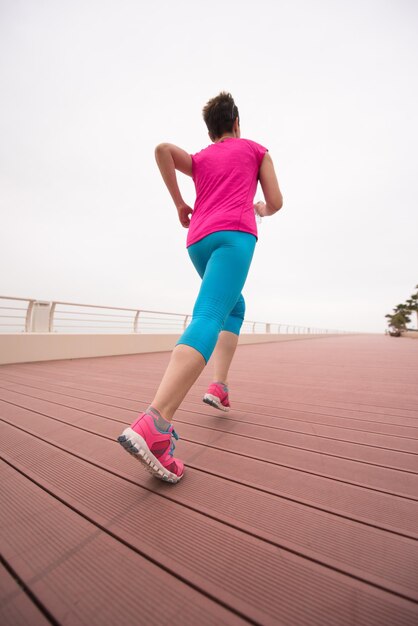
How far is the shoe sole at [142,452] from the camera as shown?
28.0 inches

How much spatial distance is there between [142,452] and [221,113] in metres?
1.45

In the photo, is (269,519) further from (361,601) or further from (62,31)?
(62,31)

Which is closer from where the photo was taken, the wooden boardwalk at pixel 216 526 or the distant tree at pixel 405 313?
the wooden boardwalk at pixel 216 526

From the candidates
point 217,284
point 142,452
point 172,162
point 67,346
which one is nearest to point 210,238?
point 217,284

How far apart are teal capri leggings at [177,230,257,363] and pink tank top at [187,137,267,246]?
45 millimetres

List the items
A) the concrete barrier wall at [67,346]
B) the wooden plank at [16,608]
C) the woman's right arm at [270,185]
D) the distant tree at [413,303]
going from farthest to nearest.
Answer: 1. the distant tree at [413,303]
2. the concrete barrier wall at [67,346]
3. the woman's right arm at [270,185]
4. the wooden plank at [16,608]

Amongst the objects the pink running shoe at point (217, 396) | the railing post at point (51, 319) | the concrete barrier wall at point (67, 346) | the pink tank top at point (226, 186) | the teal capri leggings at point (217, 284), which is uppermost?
→ the pink tank top at point (226, 186)

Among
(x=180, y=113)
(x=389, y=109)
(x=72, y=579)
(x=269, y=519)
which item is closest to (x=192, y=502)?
(x=269, y=519)

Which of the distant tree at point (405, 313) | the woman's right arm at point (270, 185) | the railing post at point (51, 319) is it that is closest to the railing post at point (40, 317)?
the railing post at point (51, 319)

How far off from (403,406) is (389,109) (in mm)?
28733

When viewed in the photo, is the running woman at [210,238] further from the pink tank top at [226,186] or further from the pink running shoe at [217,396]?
the pink running shoe at [217,396]

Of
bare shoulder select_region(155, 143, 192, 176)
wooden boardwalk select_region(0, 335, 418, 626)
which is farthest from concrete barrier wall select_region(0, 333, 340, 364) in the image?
bare shoulder select_region(155, 143, 192, 176)

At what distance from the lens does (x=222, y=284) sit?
0.99 m

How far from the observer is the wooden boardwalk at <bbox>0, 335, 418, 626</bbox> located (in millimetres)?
470
